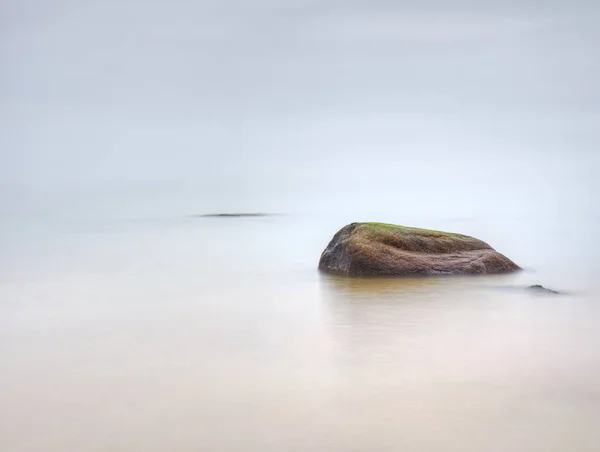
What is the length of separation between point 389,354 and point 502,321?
2781 millimetres

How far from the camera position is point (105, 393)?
805cm

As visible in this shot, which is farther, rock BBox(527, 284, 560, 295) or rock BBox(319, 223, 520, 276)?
rock BBox(319, 223, 520, 276)

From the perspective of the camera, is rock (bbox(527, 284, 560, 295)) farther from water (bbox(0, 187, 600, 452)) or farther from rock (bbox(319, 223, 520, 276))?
rock (bbox(319, 223, 520, 276))

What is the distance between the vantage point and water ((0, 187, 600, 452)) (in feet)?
22.3

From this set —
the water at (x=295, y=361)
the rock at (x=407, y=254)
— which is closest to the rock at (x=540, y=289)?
the water at (x=295, y=361)

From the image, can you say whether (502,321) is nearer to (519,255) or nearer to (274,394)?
(274,394)

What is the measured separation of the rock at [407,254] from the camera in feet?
49.6

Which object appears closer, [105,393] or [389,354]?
[105,393]

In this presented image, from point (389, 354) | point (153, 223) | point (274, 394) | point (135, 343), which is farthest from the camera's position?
point (153, 223)

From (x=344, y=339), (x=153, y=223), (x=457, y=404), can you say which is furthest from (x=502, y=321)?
(x=153, y=223)

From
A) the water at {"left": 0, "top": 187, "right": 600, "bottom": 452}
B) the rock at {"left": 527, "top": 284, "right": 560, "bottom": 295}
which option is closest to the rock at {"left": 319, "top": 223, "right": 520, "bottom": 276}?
the water at {"left": 0, "top": 187, "right": 600, "bottom": 452}

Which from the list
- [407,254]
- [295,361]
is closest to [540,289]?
[407,254]

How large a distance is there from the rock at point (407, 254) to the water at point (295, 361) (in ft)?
1.51

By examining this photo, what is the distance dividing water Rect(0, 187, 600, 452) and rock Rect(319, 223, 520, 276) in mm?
460
